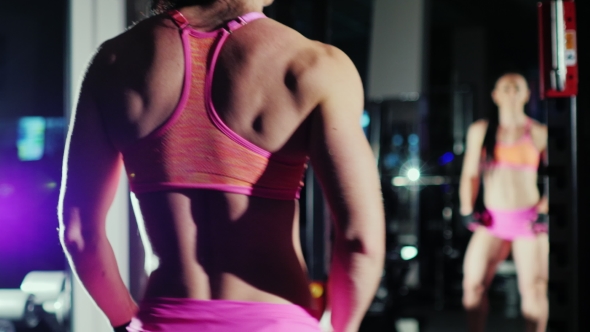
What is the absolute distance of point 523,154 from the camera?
3.46 metres

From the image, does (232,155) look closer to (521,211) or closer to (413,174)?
(521,211)

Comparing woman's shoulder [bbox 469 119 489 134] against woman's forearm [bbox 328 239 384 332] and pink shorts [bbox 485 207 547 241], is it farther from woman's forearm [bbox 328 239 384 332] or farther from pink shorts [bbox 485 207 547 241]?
woman's forearm [bbox 328 239 384 332]

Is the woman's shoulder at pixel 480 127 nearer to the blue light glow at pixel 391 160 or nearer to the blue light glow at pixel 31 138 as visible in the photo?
the blue light glow at pixel 391 160

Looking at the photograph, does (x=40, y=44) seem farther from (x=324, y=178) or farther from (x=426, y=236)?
(x=426, y=236)

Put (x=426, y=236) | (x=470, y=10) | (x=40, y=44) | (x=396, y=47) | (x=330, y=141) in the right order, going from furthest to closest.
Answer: (x=470, y=10) < (x=426, y=236) < (x=396, y=47) < (x=40, y=44) < (x=330, y=141)

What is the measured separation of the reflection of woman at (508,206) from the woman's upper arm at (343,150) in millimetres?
2648

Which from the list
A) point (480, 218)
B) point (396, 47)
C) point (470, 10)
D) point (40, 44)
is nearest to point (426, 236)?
point (480, 218)

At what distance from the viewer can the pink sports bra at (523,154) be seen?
344 centimetres

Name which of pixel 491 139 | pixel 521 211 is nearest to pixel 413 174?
pixel 491 139

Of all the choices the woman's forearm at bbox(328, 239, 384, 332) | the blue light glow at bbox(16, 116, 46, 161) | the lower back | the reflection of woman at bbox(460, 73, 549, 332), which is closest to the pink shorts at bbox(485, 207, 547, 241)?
the reflection of woman at bbox(460, 73, 549, 332)

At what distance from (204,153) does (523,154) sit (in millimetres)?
2925

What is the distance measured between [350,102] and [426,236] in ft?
14.7

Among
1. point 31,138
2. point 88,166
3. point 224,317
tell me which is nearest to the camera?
point 224,317

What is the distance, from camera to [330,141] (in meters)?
0.92
